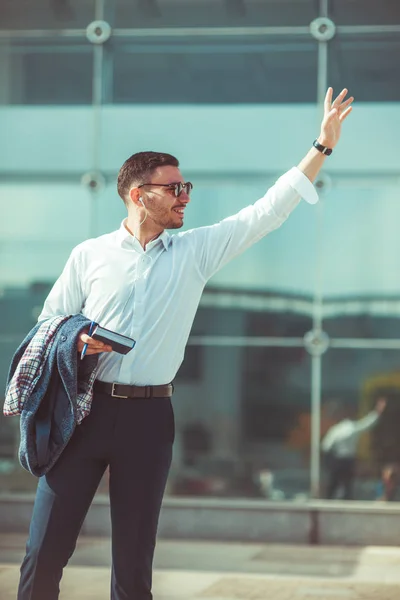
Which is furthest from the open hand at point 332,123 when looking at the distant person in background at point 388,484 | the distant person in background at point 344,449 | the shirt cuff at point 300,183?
the distant person in background at point 388,484

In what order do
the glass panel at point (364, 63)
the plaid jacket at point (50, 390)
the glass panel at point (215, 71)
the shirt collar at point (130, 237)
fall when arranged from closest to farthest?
the plaid jacket at point (50, 390), the shirt collar at point (130, 237), the glass panel at point (364, 63), the glass panel at point (215, 71)

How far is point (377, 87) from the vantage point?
27.5 feet

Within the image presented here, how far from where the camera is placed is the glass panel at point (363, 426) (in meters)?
8.14

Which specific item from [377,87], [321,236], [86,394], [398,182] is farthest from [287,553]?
[86,394]

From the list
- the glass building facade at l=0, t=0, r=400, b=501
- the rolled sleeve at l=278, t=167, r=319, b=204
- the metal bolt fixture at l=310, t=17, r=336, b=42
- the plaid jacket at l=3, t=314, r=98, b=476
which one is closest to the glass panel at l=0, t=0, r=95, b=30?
the glass building facade at l=0, t=0, r=400, b=501

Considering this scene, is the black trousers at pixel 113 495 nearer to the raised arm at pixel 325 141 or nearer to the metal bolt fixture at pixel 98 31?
the raised arm at pixel 325 141

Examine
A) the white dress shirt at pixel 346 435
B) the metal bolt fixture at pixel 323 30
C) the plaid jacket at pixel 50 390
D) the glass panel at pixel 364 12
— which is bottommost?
the white dress shirt at pixel 346 435

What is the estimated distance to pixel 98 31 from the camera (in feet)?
28.7

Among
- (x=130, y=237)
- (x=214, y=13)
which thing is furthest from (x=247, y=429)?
(x=130, y=237)

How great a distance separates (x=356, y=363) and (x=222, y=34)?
2.76m

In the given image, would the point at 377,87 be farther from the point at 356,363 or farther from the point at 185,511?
the point at 185,511

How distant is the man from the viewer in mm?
3541

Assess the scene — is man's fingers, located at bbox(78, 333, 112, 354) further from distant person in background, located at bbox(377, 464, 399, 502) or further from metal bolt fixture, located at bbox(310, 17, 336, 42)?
metal bolt fixture, located at bbox(310, 17, 336, 42)

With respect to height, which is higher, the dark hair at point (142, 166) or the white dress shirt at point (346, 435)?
the dark hair at point (142, 166)
